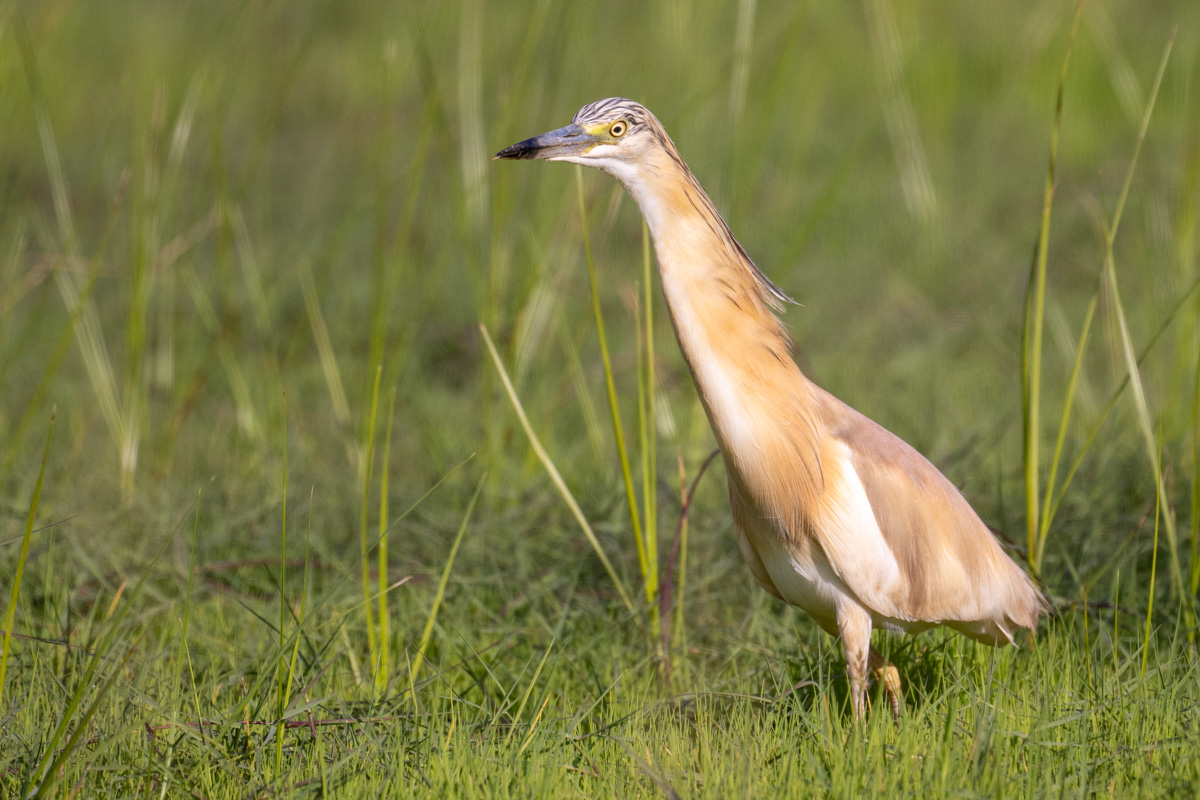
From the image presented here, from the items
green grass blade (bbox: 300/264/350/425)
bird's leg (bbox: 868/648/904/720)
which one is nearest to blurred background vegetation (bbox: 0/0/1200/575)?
green grass blade (bbox: 300/264/350/425)

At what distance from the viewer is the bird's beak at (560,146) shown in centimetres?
241

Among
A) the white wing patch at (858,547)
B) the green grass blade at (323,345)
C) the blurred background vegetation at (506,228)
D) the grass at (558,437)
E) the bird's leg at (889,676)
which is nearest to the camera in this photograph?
the grass at (558,437)

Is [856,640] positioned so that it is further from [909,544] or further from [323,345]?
[323,345]

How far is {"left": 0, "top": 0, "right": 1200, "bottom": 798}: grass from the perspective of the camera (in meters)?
2.34

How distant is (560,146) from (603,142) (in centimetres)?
9

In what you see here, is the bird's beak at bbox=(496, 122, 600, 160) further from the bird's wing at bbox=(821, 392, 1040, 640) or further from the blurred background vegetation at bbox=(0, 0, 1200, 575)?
the bird's wing at bbox=(821, 392, 1040, 640)

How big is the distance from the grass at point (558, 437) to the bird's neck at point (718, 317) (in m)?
0.27

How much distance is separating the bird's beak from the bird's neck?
0.11m

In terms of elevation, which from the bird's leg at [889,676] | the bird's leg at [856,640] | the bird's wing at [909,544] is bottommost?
the bird's leg at [889,676]

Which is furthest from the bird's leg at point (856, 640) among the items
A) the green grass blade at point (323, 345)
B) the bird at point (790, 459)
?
the green grass blade at point (323, 345)

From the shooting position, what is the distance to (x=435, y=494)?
13.5 feet

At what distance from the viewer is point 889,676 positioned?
2.71 meters

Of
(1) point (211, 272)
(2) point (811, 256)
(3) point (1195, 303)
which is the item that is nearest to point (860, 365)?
(2) point (811, 256)

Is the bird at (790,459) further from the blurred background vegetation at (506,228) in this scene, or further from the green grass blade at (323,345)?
the green grass blade at (323,345)
